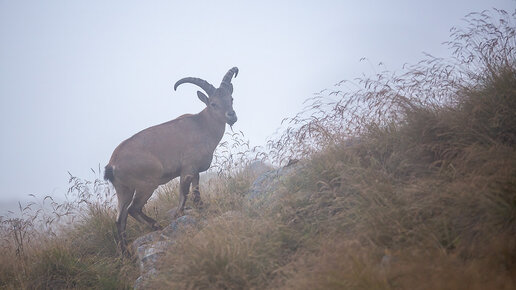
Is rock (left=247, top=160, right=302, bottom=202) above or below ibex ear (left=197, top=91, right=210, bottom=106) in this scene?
below

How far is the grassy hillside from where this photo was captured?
2.88 m

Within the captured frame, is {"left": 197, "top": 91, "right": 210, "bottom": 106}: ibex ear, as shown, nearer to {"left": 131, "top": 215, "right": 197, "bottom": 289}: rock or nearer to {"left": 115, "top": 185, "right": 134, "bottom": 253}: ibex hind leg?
{"left": 115, "top": 185, "right": 134, "bottom": 253}: ibex hind leg

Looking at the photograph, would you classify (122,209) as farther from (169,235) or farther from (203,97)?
(203,97)

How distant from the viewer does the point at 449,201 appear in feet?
10.8

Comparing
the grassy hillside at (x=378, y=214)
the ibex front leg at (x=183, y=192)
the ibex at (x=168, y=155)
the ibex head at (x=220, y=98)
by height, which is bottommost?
the grassy hillside at (x=378, y=214)

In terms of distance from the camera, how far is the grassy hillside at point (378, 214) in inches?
114

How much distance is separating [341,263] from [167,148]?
4.92m

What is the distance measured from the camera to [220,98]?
837cm

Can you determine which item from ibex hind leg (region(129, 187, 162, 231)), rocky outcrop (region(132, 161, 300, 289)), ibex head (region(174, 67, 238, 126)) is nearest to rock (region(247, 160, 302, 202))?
rocky outcrop (region(132, 161, 300, 289))

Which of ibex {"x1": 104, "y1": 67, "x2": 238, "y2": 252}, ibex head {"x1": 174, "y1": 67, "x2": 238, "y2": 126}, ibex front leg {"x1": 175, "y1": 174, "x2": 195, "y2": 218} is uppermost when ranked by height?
ibex head {"x1": 174, "y1": 67, "x2": 238, "y2": 126}

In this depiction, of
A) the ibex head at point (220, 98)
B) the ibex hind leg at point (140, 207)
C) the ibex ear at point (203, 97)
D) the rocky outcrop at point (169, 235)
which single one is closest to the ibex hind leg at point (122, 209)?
the ibex hind leg at point (140, 207)

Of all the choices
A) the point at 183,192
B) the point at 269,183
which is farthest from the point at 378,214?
the point at 183,192

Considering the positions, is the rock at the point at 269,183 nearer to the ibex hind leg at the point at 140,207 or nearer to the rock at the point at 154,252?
the rock at the point at 154,252

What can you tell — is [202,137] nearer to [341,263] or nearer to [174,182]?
[174,182]
